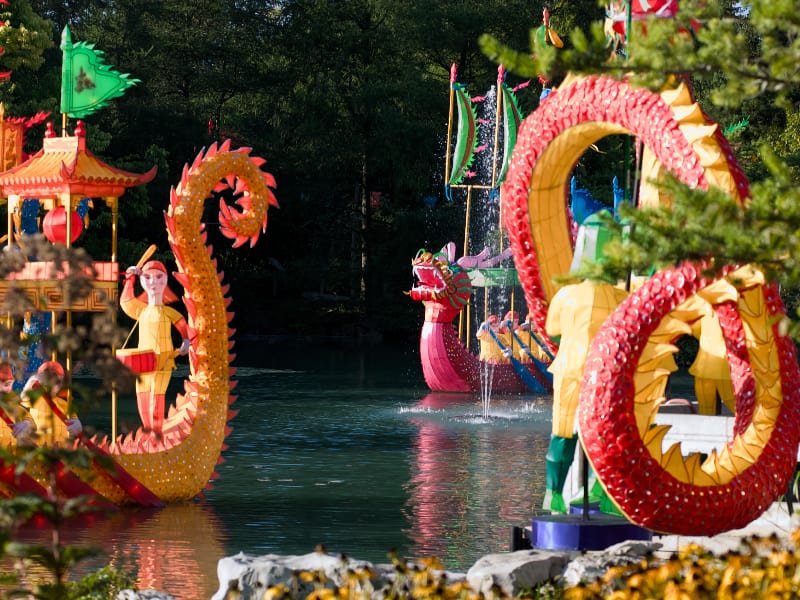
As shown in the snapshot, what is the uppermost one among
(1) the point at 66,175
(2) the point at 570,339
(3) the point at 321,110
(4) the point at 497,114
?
(3) the point at 321,110

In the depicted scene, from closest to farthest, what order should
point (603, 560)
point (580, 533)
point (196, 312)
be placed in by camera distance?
point (603, 560), point (580, 533), point (196, 312)

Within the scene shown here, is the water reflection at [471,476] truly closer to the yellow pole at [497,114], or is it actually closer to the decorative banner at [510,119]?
the decorative banner at [510,119]

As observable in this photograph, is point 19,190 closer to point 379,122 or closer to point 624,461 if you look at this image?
point 624,461

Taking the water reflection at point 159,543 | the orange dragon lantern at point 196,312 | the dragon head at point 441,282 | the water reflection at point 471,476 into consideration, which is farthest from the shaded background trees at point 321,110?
the water reflection at point 159,543

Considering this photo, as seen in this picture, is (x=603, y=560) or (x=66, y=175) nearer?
(x=603, y=560)

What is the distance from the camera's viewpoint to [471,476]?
12492 millimetres

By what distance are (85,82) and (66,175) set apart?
0.78 meters

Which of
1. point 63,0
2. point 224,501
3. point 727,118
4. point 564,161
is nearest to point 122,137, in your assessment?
point 63,0

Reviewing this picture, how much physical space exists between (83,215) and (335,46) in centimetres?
2370

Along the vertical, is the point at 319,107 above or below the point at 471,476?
above

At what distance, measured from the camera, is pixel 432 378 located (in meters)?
21.1

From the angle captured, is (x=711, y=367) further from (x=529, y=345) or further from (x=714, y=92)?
(x=529, y=345)

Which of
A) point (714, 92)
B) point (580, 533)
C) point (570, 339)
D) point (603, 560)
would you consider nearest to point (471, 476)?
point (570, 339)

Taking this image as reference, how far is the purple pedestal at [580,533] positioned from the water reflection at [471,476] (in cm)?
140
